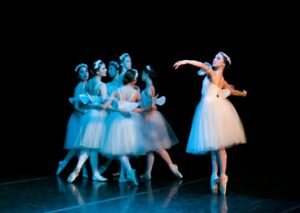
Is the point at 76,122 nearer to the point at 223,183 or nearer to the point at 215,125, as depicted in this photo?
the point at 215,125

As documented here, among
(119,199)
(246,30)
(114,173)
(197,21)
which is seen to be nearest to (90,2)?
(197,21)

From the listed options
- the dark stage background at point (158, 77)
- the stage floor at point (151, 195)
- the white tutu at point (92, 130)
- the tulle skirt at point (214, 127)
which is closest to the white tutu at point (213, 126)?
the tulle skirt at point (214, 127)

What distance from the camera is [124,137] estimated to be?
4.59 meters

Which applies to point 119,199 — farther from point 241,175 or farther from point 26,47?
point 26,47

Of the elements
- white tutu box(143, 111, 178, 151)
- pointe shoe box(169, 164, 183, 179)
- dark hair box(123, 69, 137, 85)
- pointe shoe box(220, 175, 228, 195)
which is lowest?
pointe shoe box(169, 164, 183, 179)

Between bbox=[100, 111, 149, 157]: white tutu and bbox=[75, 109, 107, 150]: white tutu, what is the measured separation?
0.13 metres

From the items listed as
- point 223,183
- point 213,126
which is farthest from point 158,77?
point 223,183

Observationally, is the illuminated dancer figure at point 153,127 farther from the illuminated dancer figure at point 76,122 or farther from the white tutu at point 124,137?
the illuminated dancer figure at point 76,122

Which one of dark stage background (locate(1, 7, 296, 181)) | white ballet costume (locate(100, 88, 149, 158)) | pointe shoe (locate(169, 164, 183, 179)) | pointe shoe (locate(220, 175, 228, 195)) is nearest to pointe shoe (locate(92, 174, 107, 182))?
white ballet costume (locate(100, 88, 149, 158))

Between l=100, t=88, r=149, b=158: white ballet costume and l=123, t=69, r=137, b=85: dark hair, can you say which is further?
l=123, t=69, r=137, b=85: dark hair

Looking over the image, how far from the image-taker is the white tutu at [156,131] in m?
4.84

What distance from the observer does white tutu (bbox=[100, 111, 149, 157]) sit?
180 inches

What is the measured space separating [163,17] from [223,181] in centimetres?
332

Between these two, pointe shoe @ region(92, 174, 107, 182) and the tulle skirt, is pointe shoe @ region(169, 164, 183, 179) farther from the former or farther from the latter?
the tulle skirt
